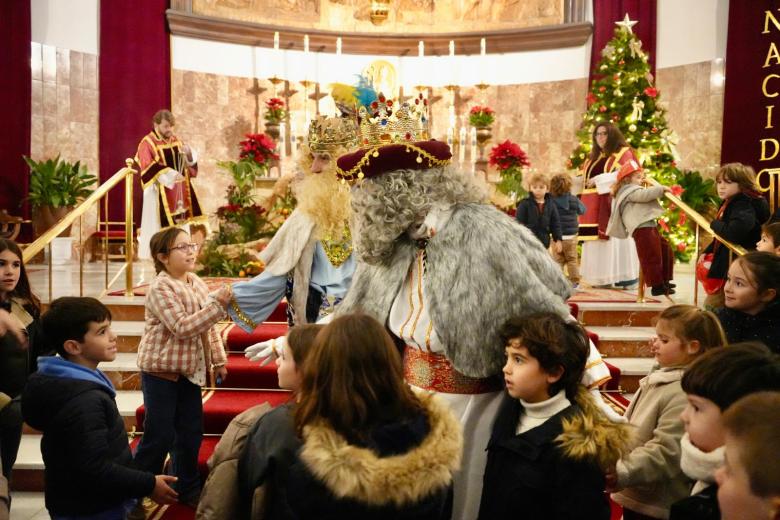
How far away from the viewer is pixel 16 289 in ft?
11.6

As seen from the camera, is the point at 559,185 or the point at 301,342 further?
the point at 559,185

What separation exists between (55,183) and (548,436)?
956 cm

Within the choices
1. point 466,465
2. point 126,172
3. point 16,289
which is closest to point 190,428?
point 16,289

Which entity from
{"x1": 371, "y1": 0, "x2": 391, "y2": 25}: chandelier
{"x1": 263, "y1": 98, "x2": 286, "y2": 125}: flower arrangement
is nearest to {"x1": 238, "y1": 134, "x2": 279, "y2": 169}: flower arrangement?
{"x1": 263, "y1": 98, "x2": 286, "y2": 125}: flower arrangement

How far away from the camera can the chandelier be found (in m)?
13.0

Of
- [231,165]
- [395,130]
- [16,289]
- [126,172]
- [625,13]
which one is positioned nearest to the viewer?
[395,130]

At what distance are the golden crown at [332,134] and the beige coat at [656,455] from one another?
2.05 metres

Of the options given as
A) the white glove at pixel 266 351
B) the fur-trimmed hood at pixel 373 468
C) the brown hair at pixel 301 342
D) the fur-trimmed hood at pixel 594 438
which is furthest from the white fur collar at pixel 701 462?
the white glove at pixel 266 351

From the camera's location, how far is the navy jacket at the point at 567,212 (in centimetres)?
810

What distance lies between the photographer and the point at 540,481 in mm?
2262

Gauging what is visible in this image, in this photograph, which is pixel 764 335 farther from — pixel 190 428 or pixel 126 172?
pixel 126 172

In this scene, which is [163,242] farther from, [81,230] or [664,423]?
[81,230]

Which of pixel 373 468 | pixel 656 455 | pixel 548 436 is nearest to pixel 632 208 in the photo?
pixel 656 455

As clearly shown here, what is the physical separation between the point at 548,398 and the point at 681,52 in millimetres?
10488
